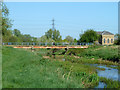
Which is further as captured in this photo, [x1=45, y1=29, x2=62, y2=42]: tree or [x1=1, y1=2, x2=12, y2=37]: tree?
[x1=45, y1=29, x2=62, y2=42]: tree

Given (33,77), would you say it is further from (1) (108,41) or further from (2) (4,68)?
(1) (108,41)

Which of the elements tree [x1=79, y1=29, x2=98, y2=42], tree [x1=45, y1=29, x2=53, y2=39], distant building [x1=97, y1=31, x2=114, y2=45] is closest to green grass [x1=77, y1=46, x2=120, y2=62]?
tree [x1=79, y1=29, x2=98, y2=42]

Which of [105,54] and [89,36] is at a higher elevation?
[89,36]

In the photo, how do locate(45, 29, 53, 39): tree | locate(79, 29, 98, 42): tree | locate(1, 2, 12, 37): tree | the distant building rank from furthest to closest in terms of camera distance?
locate(45, 29, 53, 39): tree, the distant building, locate(79, 29, 98, 42): tree, locate(1, 2, 12, 37): tree

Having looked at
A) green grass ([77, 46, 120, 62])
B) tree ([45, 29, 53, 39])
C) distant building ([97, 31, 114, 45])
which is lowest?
green grass ([77, 46, 120, 62])

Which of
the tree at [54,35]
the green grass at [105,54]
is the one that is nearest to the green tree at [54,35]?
the tree at [54,35]

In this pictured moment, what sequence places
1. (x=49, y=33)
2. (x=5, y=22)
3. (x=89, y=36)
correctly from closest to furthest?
(x=5, y=22) → (x=89, y=36) → (x=49, y=33)

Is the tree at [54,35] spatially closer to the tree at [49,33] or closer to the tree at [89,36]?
the tree at [49,33]

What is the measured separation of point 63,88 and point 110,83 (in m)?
5.43

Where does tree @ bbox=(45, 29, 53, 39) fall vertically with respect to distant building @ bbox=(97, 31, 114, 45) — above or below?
above

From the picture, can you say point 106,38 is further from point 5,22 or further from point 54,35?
point 5,22

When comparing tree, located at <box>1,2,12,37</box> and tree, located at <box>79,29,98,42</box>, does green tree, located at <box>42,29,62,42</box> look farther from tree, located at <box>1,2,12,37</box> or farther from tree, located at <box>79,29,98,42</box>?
tree, located at <box>1,2,12,37</box>

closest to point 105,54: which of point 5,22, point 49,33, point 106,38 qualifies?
point 5,22

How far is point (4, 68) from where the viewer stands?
46.9ft
